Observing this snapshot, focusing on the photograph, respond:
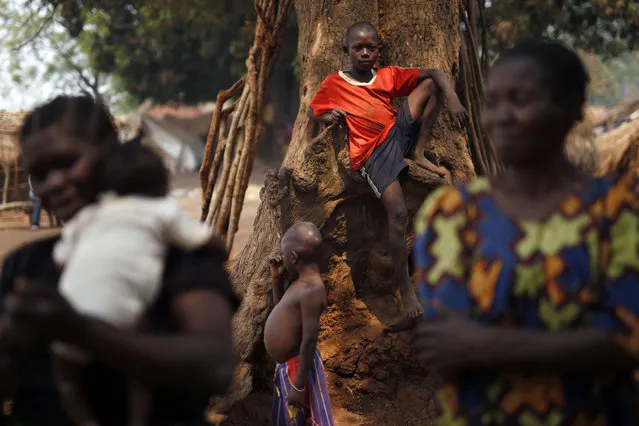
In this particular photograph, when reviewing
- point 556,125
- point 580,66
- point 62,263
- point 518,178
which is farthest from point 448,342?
point 62,263

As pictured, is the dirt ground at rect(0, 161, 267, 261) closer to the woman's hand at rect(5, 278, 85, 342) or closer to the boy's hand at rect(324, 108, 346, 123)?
the boy's hand at rect(324, 108, 346, 123)

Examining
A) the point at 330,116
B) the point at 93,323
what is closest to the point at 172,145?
the point at 330,116

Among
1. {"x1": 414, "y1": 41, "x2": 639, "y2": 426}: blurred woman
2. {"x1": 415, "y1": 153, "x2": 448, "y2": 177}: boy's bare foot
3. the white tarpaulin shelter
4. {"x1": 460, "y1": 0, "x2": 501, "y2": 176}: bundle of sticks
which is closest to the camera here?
{"x1": 414, "y1": 41, "x2": 639, "y2": 426}: blurred woman

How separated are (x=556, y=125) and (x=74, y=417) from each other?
1.14 metres

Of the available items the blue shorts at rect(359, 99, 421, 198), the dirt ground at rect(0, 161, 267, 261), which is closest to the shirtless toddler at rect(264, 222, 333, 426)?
the blue shorts at rect(359, 99, 421, 198)

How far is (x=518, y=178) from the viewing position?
167cm

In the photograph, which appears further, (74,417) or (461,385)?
(461,385)

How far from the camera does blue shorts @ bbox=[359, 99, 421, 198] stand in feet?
15.4

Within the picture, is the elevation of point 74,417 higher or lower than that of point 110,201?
lower

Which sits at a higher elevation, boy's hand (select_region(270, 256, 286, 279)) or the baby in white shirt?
the baby in white shirt

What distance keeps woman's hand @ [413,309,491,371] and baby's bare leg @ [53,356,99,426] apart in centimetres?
69

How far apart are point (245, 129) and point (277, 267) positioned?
2.05 m

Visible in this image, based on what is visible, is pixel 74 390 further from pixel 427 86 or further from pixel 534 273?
pixel 427 86

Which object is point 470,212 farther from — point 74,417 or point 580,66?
point 74,417
